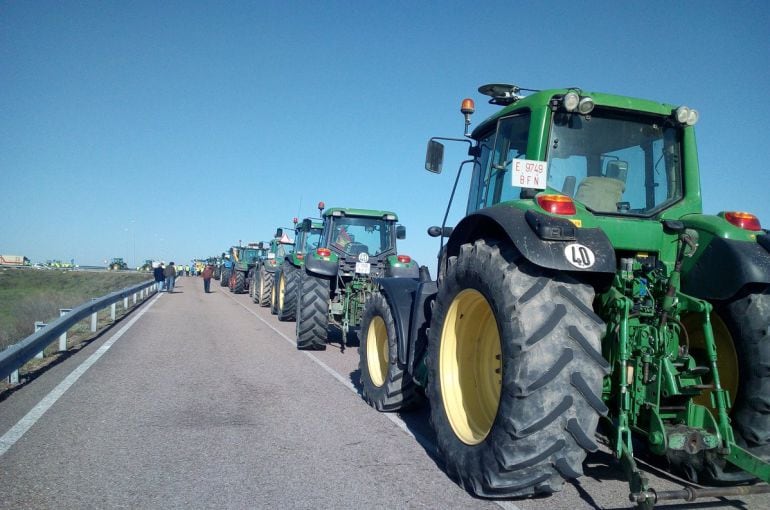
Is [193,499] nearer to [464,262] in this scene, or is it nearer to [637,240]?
[464,262]

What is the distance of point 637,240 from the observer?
12.4 feet

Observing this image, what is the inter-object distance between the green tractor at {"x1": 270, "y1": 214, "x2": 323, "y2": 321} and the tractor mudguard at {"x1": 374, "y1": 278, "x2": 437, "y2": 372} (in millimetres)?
7746

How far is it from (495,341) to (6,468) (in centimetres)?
355

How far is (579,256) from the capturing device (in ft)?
10.5

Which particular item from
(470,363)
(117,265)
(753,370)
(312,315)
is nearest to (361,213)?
(312,315)

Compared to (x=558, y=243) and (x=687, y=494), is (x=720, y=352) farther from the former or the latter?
(x=558, y=243)

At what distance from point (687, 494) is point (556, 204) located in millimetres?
1770

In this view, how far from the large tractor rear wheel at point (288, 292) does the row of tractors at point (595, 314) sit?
9.57 meters

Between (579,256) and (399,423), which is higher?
(579,256)

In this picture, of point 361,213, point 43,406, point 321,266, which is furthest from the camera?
point 361,213

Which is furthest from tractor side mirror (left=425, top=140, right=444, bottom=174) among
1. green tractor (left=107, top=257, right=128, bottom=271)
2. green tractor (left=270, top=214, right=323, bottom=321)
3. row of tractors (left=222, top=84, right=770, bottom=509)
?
green tractor (left=107, top=257, right=128, bottom=271)

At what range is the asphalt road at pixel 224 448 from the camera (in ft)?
11.6

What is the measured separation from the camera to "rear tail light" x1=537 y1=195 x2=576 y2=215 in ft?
11.4

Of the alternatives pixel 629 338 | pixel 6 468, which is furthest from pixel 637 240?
pixel 6 468
